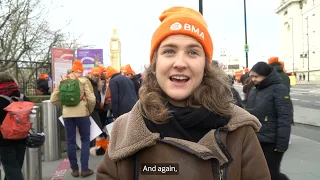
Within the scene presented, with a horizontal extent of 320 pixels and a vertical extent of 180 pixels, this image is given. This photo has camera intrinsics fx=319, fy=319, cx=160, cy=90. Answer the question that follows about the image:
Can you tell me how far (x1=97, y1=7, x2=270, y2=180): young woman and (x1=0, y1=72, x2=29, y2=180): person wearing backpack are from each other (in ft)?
9.93

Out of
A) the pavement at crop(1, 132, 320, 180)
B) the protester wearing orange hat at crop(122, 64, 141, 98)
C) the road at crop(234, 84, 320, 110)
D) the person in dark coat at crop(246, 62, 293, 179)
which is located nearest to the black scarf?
the person in dark coat at crop(246, 62, 293, 179)

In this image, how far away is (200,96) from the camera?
160 centimetres

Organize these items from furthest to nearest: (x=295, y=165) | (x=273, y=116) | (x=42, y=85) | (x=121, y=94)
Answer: (x=42, y=85), (x=121, y=94), (x=295, y=165), (x=273, y=116)

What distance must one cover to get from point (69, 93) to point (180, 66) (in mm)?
4254

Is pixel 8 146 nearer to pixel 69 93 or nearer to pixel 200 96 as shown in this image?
pixel 69 93

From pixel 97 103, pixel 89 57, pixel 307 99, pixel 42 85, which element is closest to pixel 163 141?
pixel 97 103

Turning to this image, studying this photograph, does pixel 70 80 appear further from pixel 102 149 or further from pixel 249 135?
pixel 249 135

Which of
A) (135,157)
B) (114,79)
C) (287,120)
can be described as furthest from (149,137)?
(114,79)

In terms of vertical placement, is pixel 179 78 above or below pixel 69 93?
above

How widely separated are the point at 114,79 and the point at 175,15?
189 inches

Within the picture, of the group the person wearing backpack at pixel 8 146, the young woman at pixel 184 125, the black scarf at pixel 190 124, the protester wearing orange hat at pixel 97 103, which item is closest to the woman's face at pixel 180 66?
the young woman at pixel 184 125

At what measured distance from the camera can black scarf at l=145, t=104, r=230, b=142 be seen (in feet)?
4.97

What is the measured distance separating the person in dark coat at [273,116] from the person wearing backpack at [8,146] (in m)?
3.12

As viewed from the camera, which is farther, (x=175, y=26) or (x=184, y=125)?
(x=175, y=26)
